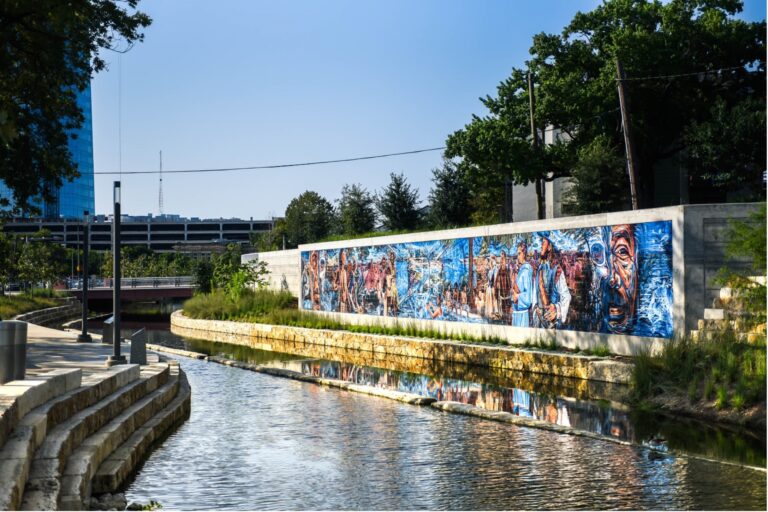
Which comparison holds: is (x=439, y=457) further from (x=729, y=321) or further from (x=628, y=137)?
(x=628, y=137)

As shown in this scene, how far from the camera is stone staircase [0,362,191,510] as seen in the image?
884 centimetres

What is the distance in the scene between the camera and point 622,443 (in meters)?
13.7

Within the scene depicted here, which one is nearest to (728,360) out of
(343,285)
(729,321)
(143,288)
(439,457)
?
(729,321)

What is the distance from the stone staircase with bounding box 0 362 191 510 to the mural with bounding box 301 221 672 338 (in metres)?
10.8

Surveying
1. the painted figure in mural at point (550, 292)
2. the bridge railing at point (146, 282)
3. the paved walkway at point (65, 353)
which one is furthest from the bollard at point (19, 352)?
the bridge railing at point (146, 282)

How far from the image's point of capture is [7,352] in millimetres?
12508

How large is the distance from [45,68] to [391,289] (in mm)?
14560

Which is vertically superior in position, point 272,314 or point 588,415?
point 272,314

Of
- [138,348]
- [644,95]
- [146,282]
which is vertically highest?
[644,95]

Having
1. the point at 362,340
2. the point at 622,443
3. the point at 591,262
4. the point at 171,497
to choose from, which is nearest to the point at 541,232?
the point at 591,262

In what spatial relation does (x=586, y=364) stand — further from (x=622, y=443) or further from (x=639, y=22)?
(x=639, y=22)

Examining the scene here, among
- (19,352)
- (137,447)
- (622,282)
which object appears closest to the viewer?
(19,352)

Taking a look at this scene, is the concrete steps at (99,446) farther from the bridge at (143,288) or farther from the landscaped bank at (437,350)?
the bridge at (143,288)

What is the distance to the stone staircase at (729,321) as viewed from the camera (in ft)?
57.1
